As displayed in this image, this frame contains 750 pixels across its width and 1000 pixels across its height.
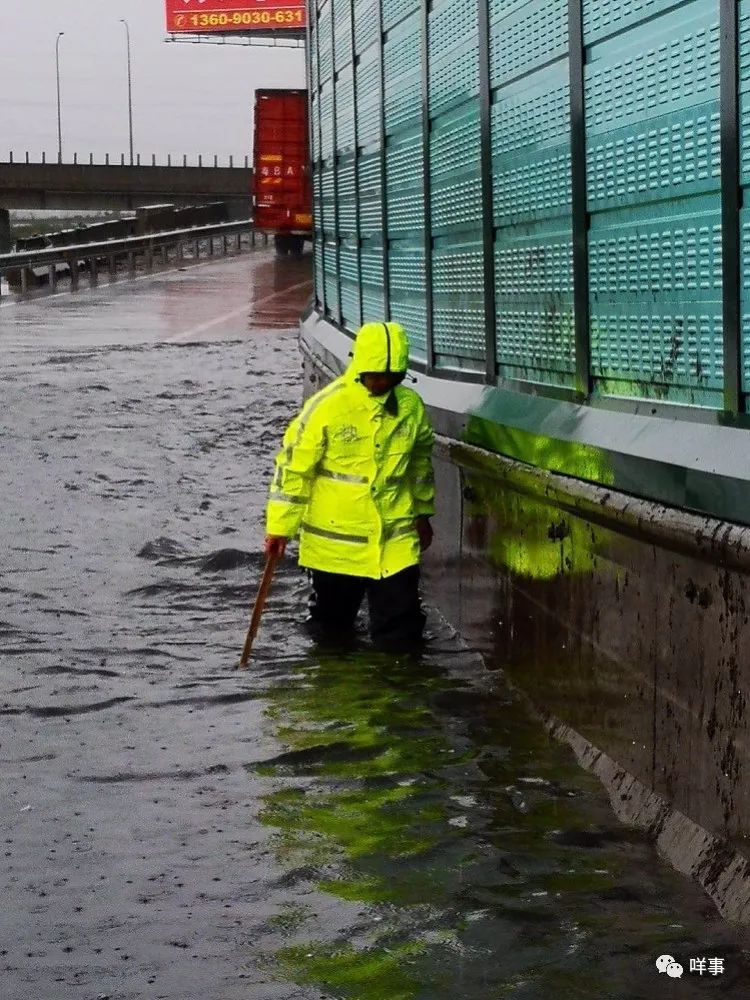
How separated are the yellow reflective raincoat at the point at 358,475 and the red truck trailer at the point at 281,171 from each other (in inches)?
1746

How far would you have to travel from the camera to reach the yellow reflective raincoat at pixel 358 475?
9.52 m

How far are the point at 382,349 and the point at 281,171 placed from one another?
47.4 metres

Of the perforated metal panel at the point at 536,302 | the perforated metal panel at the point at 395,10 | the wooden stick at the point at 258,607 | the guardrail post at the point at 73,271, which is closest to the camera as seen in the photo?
the perforated metal panel at the point at 536,302

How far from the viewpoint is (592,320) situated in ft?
25.7

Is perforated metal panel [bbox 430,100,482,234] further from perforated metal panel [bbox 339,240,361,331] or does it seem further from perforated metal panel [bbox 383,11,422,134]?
perforated metal panel [bbox 339,240,361,331]

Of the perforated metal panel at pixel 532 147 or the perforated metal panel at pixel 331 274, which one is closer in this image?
the perforated metal panel at pixel 532 147

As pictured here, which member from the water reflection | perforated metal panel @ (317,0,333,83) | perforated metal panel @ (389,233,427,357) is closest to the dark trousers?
the water reflection

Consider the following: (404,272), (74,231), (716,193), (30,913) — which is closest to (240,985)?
(30,913)

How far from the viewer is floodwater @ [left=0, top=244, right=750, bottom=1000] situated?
5340 millimetres

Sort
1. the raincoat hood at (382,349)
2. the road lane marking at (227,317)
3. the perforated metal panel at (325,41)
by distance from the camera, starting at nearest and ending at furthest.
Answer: the raincoat hood at (382,349) < the perforated metal panel at (325,41) < the road lane marking at (227,317)

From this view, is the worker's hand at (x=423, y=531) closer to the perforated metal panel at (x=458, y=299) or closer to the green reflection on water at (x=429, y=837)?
the green reflection on water at (x=429, y=837)

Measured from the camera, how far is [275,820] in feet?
22.4

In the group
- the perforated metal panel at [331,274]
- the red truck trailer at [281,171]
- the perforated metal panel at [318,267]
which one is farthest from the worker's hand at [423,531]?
the red truck trailer at [281,171]

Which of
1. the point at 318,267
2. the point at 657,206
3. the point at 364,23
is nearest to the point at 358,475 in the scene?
the point at 657,206
